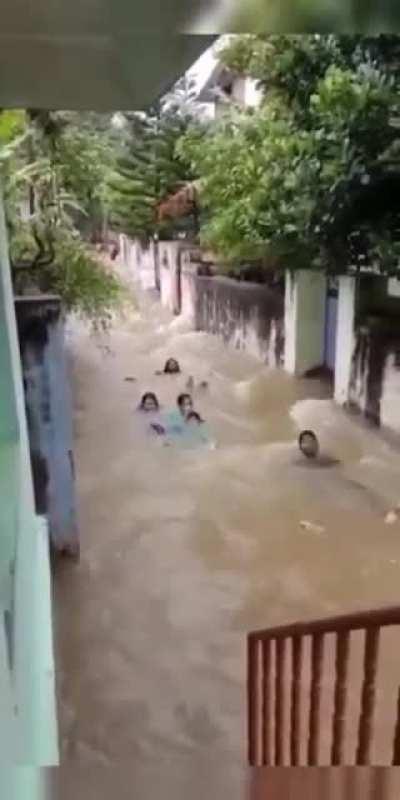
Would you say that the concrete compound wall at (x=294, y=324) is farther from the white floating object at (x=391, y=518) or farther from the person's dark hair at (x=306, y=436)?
the white floating object at (x=391, y=518)

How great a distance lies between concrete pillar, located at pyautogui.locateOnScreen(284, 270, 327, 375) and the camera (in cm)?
529

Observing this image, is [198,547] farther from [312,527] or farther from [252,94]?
[252,94]

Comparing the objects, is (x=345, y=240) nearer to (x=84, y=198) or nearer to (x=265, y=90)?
(x=265, y=90)

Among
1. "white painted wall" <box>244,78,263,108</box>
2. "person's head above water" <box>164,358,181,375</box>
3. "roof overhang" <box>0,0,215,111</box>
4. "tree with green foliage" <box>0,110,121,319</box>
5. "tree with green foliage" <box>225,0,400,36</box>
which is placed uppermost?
"white painted wall" <box>244,78,263,108</box>

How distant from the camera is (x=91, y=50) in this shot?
1662 mm

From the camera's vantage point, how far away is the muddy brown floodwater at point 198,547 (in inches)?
112

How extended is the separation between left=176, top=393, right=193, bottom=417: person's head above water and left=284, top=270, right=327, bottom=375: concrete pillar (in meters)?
0.69

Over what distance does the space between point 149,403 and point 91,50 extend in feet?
12.4

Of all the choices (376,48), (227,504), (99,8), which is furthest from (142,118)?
(99,8)

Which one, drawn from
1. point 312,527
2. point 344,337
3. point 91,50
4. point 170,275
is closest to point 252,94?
point 344,337

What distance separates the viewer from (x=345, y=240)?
430cm

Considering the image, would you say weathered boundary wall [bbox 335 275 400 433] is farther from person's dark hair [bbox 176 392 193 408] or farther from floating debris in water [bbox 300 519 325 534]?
person's dark hair [bbox 176 392 193 408]

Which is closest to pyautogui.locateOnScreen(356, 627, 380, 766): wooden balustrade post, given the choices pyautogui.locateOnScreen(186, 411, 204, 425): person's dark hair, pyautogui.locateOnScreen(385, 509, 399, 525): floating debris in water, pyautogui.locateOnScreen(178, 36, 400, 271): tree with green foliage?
pyautogui.locateOnScreen(385, 509, 399, 525): floating debris in water

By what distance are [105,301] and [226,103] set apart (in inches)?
78.9
